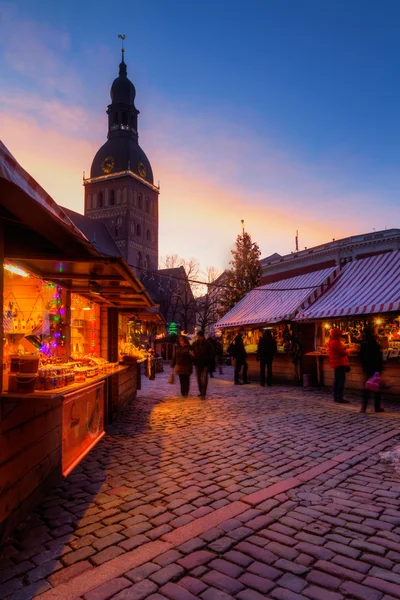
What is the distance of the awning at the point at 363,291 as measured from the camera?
459 inches

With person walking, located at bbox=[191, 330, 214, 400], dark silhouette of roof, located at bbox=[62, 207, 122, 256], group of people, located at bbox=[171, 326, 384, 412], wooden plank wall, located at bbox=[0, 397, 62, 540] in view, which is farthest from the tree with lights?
dark silhouette of roof, located at bbox=[62, 207, 122, 256]

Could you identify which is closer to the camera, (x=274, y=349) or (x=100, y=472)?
(x=100, y=472)

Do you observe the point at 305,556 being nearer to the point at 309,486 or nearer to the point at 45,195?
the point at 309,486

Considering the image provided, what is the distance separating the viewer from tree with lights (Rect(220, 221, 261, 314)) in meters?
27.7

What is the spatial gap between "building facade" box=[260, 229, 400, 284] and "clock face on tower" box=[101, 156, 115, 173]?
166 feet

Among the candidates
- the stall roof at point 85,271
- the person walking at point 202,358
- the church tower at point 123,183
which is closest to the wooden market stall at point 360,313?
the person walking at point 202,358

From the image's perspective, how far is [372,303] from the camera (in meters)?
11.8

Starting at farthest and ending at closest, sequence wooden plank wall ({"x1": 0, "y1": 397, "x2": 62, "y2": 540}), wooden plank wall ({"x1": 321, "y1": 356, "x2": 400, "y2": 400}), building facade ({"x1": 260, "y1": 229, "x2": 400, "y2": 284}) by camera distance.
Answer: building facade ({"x1": 260, "y1": 229, "x2": 400, "y2": 284})
wooden plank wall ({"x1": 321, "y1": 356, "x2": 400, "y2": 400})
wooden plank wall ({"x1": 0, "y1": 397, "x2": 62, "y2": 540})

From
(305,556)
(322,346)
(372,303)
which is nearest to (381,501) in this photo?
(305,556)

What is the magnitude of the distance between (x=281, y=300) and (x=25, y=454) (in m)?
13.3

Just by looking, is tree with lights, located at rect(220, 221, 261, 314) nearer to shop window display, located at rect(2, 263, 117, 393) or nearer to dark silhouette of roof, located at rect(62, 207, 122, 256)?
shop window display, located at rect(2, 263, 117, 393)

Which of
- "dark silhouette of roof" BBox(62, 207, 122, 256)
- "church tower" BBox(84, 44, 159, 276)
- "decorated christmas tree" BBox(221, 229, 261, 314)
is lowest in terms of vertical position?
"decorated christmas tree" BBox(221, 229, 261, 314)

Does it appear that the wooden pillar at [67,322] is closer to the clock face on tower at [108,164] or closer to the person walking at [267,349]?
the person walking at [267,349]

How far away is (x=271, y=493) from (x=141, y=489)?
1.36m
